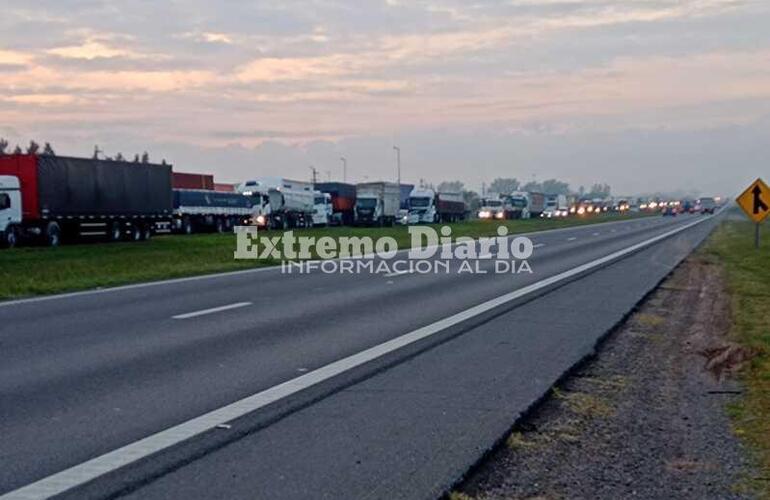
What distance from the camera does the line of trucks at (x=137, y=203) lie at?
41.1 metres

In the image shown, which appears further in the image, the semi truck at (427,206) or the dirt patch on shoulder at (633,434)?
the semi truck at (427,206)

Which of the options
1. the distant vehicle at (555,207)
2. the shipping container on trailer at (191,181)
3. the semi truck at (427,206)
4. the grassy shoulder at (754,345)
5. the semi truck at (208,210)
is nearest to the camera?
the grassy shoulder at (754,345)

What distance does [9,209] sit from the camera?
129ft

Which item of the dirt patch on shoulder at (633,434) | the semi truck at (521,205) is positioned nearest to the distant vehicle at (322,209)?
the semi truck at (521,205)

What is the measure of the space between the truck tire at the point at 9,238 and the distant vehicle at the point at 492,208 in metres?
67.8

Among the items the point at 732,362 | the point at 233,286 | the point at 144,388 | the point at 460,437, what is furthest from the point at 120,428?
the point at 233,286

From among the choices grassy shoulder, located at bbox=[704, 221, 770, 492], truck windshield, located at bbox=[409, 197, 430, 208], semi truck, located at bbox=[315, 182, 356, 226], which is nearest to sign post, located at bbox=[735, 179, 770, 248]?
grassy shoulder, located at bbox=[704, 221, 770, 492]

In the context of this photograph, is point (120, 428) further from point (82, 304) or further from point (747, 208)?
point (747, 208)

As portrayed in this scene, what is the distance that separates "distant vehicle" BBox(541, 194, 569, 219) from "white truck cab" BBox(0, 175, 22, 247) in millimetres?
85737

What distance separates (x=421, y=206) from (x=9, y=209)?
48.6 metres

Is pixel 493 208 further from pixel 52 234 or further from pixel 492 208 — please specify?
pixel 52 234

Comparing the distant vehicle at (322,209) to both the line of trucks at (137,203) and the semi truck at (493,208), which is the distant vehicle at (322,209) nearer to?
the line of trucks at (137,203)

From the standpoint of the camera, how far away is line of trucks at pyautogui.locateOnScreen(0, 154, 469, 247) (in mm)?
41125

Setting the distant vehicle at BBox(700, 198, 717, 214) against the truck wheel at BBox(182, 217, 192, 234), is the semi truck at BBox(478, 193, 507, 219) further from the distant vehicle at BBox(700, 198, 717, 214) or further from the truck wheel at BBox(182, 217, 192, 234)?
→ the distant vehicle at BBox(700, 198, 717, 214)
